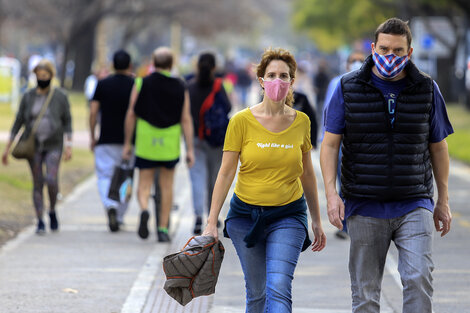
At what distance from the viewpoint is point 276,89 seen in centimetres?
507

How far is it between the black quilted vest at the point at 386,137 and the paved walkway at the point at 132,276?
1955 mm

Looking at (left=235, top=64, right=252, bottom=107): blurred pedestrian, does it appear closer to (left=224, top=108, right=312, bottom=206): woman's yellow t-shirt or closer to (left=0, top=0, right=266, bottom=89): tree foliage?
(left=0, top=0, right=266, bottom=89): tree foliage

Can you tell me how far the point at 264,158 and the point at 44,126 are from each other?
5.03 m

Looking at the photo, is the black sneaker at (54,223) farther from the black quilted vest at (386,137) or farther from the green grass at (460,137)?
the green grass at (460,137)

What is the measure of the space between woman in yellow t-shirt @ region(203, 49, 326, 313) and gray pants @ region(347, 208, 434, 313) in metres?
0.29

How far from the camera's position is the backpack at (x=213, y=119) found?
388 inches

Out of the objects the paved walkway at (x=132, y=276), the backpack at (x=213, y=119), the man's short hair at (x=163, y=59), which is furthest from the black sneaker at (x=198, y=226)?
the man's short hair at (x=163, y=59)

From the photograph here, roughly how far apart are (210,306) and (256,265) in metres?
1.88

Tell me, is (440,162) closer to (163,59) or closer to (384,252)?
(384,252)

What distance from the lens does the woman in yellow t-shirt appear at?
16.6 feet

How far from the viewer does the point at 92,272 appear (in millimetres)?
8016

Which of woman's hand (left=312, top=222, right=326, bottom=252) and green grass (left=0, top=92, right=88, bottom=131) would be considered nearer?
woman's hand (left=312, top=222, right=326, bottom=252)

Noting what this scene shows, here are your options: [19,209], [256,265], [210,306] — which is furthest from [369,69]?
[19,209]

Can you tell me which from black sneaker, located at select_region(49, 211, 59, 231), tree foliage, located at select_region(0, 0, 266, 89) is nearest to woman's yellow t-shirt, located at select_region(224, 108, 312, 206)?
black sneaker, located at select_region(49, 211, 59, 231)
